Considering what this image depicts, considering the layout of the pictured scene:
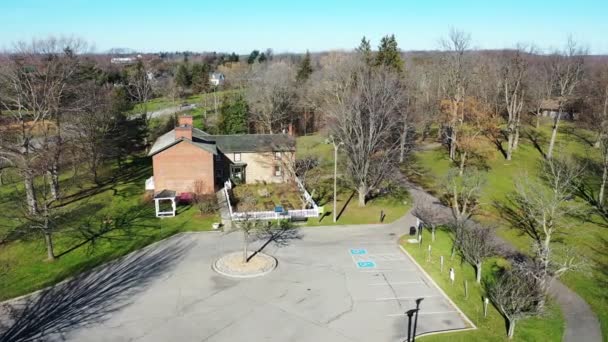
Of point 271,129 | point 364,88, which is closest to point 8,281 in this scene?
point 364,88

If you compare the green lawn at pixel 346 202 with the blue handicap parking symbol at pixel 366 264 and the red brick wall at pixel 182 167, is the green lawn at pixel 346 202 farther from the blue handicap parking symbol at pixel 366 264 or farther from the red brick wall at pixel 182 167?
the red brick wall at pixel 182 167

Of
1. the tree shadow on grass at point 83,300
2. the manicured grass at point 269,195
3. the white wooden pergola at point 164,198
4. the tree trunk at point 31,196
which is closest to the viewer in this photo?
the tree shadow on grass at point 83,300

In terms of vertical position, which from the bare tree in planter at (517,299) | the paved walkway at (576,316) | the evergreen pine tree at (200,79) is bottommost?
the paved walkway at (576,316)

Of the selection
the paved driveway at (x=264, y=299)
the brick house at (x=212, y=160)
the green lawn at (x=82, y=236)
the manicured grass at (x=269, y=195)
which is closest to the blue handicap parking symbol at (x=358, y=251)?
the paved driveway at (x=264, y=299)

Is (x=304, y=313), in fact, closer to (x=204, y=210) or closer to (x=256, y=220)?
(x=256, y=220)

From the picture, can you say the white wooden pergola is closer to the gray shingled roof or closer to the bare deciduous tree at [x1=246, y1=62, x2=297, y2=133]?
the gray shingled roof

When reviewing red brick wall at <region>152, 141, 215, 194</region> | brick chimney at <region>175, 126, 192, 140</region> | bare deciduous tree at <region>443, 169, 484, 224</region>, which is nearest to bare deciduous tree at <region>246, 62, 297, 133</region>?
brick chimney at <region>175, 126, 192, 140</region>
